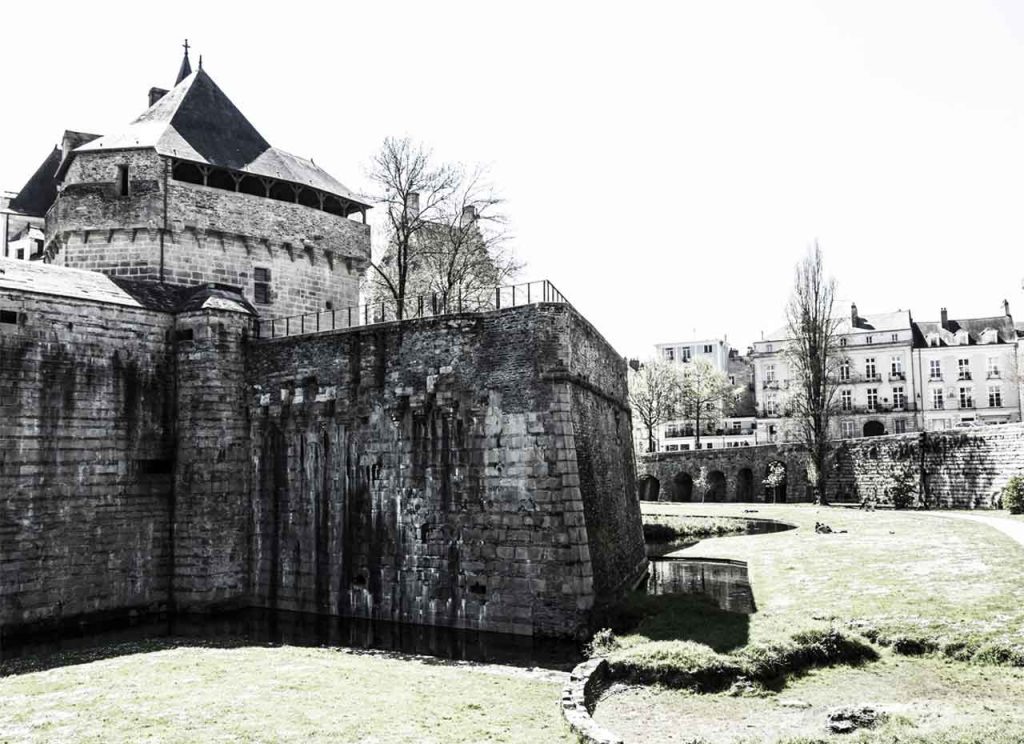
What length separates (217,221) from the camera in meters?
26.2

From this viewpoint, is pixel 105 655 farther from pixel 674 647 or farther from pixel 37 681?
pixel 674 647

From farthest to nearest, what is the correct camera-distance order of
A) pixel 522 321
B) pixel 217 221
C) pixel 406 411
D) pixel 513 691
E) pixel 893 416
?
pixel 893 416 < pixel 217 221 < pixel 406 411 < pixel 522 321 < pixel 513 691

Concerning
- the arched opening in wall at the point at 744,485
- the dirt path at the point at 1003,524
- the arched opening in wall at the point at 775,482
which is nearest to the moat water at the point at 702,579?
the dirt path at the point at 1003,524

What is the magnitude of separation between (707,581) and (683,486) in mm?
32748

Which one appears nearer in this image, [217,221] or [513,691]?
[513,691]

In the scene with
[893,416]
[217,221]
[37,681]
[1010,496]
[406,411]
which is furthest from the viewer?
[893,416]

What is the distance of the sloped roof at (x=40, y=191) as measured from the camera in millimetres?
30719

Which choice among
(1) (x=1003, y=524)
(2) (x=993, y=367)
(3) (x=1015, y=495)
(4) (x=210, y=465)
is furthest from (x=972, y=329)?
(4) (x=210, y=465)

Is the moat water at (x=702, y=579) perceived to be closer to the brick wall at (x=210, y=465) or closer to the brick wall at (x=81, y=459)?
the brick wall at (x=210, y=465)

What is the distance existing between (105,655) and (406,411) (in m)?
8.55

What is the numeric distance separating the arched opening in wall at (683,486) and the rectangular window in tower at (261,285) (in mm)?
35842

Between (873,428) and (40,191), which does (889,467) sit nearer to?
(873,428)

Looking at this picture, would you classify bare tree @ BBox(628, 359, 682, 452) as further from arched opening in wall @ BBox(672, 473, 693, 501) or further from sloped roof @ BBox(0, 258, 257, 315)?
sloped roof @ BBox(0, 258, 257, 315)

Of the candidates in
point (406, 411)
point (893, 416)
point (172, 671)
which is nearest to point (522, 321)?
point (406, 411)
